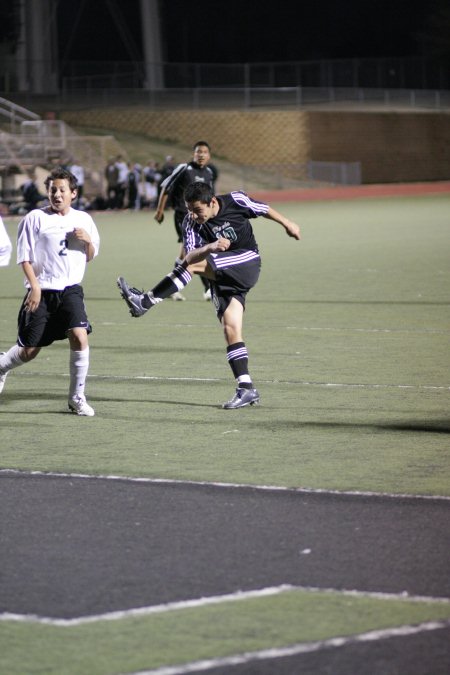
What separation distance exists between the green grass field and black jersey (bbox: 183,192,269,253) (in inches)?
48.8

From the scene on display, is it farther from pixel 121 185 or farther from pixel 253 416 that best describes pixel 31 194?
pixel 253 416

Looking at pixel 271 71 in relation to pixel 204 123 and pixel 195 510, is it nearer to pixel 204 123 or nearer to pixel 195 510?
pixel 204 123

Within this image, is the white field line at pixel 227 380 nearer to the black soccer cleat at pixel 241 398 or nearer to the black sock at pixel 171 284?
the black soccer cleat at pixel 241 398

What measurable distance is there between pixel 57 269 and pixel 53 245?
0.18 m

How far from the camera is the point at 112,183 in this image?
41.3 meters

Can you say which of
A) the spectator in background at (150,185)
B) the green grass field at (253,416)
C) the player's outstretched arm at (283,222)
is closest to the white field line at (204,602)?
the green grass field at (253,416)

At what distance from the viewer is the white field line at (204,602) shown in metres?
5.01

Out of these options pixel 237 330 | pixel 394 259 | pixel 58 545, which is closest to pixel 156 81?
pixel 394 259

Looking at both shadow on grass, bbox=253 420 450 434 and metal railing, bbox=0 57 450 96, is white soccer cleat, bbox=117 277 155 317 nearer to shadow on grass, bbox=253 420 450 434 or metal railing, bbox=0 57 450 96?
shadow on grass, bbox=253 420 450 434

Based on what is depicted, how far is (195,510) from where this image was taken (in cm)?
665

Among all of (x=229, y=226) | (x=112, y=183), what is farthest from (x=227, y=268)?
(x=112, y=183)

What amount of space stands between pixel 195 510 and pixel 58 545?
0.87 metres

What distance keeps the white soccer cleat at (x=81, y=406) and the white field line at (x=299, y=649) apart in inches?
189

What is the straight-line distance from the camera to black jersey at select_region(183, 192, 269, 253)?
9.79 metres
